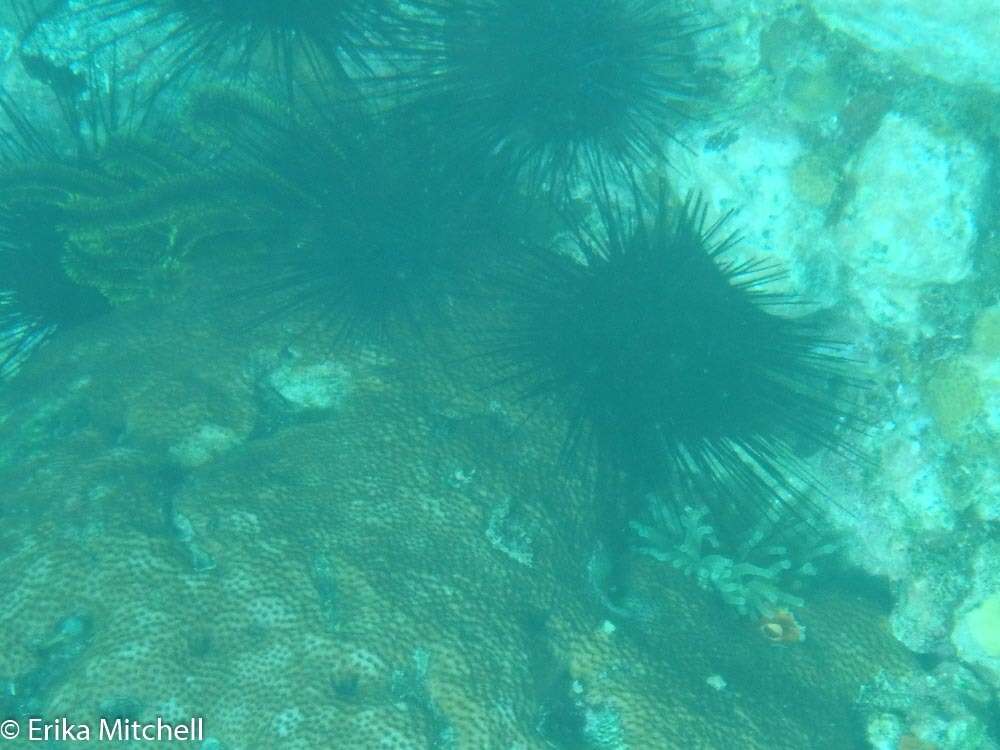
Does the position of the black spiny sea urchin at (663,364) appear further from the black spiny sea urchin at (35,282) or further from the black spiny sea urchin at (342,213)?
the black spiny sea urchin at (35,282)

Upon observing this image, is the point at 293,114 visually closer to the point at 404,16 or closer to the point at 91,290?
the point at 404,16

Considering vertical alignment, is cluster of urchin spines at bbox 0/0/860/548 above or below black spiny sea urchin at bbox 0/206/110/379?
above

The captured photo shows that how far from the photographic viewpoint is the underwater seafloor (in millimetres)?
2881

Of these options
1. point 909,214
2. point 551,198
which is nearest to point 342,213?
point 551,198

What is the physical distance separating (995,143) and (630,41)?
6.61 ft

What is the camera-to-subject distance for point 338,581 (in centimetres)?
304

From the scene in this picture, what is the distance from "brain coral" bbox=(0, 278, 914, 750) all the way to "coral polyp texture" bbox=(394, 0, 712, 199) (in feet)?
4.55

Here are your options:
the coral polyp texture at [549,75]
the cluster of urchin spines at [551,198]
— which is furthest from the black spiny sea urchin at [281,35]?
the coral polyp texture at [549,75]

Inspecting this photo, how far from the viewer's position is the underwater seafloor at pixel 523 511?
2881 mm

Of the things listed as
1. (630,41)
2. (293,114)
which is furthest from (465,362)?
(630,41)

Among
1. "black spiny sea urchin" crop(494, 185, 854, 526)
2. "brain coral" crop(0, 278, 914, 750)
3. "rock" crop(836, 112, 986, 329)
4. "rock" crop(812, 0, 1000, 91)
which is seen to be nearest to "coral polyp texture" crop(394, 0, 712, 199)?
"black spiny sea urchin" crop(494, 185, 854, 526)

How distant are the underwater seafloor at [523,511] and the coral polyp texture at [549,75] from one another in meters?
0.43

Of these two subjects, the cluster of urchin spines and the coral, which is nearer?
the cluster of urchin spines

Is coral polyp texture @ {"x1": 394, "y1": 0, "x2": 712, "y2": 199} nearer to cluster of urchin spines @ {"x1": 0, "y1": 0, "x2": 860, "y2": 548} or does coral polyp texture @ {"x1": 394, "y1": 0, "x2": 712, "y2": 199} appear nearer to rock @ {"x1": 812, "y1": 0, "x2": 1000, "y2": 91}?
cluster of urchin spines @ {"x1": 0, "y1": 0, "x2": 860, "y2": 548}
